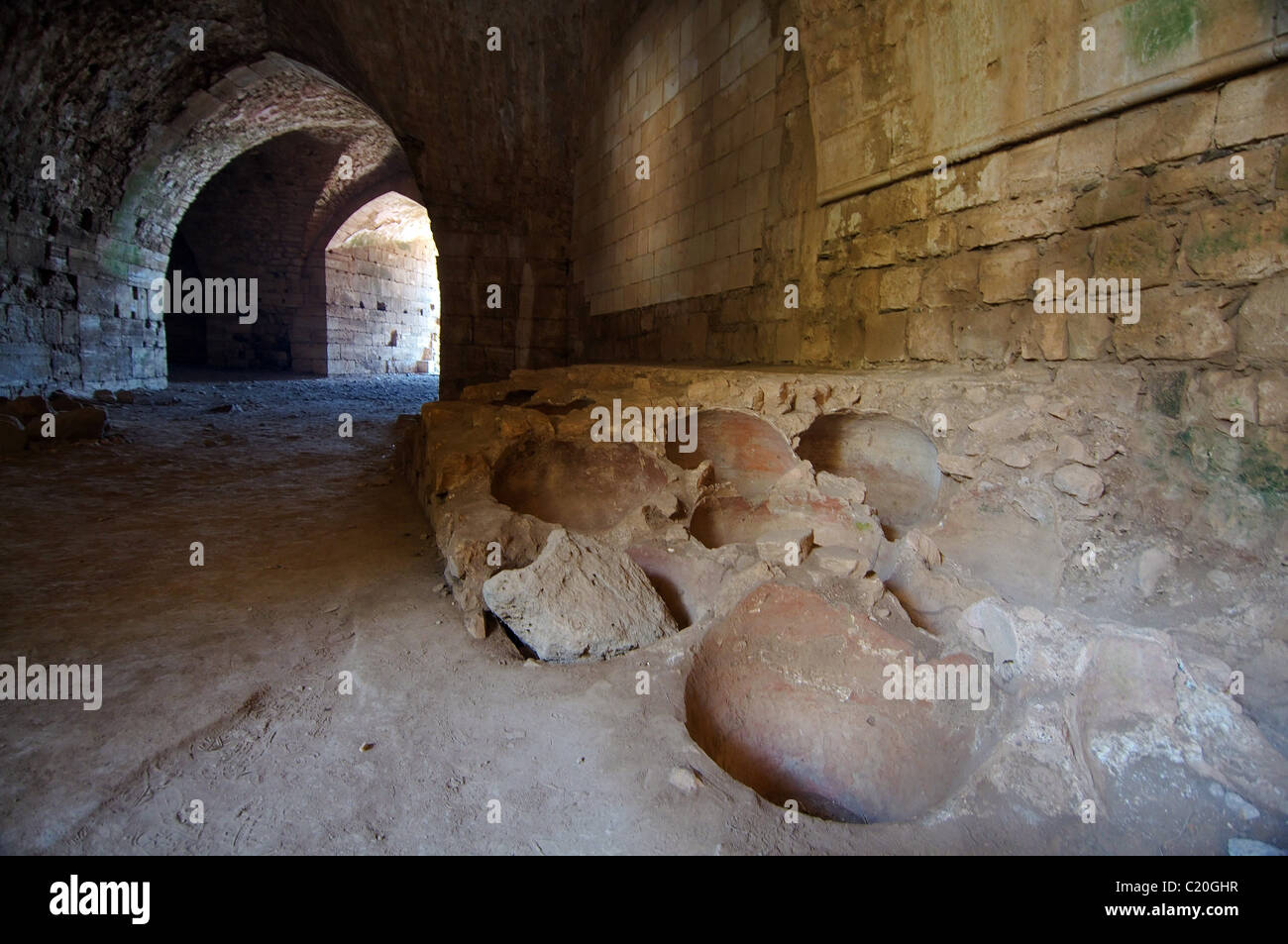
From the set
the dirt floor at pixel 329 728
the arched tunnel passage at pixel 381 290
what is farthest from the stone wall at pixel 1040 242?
the arched tunnel passage at pixel 381 290

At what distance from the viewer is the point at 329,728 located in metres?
2.04

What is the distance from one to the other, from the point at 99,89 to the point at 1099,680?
11.6m

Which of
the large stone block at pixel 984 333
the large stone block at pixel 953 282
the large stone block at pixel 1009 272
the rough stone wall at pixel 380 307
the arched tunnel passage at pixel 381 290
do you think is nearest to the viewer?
the large stone block at pixel 1009 272

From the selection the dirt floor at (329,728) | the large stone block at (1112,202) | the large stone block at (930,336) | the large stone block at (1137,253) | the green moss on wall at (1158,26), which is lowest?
the dirt floor at (329,728)

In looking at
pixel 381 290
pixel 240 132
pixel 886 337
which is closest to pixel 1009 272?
pixel 886 337

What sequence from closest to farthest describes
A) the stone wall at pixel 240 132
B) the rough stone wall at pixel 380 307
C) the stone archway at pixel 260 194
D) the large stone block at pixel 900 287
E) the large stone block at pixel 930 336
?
the large stone block at pixel 930 336 → the large stone block at pixel 900 287 → the stone wall at pixel 240 132 → the stone archway at pixel 260 194 → the rough stone wall at pixel 380 307

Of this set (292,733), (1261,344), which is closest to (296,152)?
(292,733)

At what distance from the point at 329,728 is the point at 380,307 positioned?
55.9 ft

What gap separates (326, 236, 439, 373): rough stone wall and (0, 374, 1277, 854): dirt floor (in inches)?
529

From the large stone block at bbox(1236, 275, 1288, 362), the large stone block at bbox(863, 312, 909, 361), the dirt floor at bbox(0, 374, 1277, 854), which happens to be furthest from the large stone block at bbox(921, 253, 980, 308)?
the dirt floor at bbox(0, 374, 1277, 854)

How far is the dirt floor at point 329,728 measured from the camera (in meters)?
1.63

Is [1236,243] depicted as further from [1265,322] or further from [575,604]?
[575,604]

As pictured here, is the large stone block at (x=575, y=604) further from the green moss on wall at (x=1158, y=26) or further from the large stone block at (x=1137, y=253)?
the green moss on wall at (x=1158, y=26)

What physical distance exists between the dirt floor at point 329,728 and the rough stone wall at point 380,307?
13.4 meters
